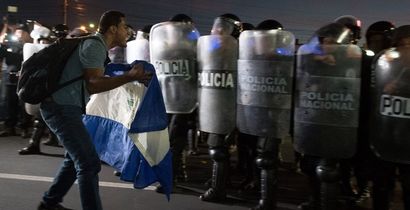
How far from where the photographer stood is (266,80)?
404 centimetres

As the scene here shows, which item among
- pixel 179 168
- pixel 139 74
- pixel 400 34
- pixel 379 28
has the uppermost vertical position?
pixel 379 28

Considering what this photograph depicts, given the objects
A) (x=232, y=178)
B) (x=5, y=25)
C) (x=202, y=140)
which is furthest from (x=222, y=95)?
(x=5, y=25)

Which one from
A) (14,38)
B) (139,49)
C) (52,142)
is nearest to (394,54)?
(139,49)

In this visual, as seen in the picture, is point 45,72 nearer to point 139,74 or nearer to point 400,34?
point 139,74

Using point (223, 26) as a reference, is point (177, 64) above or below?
below

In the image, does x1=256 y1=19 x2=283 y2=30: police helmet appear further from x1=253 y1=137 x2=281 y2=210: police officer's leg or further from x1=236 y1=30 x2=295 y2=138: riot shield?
x1=253 y1=137 x2=281 y2=210: police officer's leg

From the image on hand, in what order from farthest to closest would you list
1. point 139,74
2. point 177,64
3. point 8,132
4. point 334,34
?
1. point 8,132
2. point 177,64
3. point 334,34
4. point 139,74

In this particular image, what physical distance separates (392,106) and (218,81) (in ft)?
5.30

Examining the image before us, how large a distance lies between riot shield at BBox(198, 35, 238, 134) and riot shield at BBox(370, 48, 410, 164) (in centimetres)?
134

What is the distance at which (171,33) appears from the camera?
192 inches

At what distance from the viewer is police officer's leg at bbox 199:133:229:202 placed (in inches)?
185

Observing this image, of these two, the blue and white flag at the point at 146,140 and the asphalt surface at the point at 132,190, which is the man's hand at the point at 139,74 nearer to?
the blue and white flag at the point at 146,140

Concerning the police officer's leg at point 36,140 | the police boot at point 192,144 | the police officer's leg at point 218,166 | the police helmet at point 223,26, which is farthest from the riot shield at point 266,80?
the police officer's leg at point 36,140

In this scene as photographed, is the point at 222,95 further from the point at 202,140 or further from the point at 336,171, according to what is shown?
the point at 202,140
